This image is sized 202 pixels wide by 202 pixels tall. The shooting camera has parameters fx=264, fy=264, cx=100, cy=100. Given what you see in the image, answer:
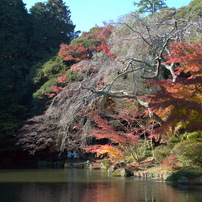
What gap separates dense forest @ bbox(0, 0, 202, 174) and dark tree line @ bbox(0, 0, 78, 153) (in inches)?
3.1

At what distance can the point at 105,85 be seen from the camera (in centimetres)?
941

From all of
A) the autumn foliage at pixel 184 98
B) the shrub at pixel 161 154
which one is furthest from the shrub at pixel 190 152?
Result: the autumn foliage at pixel 184 98

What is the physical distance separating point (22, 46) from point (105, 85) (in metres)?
14.7

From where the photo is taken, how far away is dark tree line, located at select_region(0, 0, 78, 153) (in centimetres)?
1761

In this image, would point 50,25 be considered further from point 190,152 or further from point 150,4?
point 190,152

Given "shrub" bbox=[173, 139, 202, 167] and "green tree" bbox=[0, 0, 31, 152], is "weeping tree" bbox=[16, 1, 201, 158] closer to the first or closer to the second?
"shrub" bbox=[173, 139, 202, 167]

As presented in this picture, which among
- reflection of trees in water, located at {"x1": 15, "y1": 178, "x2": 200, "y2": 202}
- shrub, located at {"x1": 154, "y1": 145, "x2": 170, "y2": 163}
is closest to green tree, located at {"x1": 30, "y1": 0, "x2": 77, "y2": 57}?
shrub, located at {"x1": 154, "y1": 145, "x2": 170, "y2": 163}

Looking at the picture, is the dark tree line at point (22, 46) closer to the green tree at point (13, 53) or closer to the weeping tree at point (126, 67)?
the green tree at point (13, 53)

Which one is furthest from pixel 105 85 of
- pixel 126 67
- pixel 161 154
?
pixel 161 154

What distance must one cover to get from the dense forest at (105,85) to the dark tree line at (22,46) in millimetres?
78

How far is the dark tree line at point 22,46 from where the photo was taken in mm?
17609

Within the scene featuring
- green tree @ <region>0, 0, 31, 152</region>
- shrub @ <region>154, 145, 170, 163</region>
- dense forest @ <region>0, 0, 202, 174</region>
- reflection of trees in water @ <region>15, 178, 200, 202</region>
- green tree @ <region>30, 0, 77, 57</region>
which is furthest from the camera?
green tree @ <region>30, 0, 77, 57</region>

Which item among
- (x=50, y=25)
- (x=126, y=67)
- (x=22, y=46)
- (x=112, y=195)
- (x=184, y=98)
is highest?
(x=50, y=25)

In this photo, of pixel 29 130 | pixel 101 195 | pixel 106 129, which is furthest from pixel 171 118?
pixel 29 130
